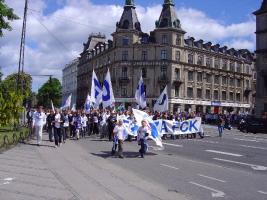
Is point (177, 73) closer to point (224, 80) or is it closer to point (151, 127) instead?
point (224, 80)

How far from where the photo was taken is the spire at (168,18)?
83938 millimetres

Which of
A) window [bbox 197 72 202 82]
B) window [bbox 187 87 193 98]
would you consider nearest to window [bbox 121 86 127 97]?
window [bbox 187 87 193 98]

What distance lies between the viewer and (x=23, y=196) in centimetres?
1002

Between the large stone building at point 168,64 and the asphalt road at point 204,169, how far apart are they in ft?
199

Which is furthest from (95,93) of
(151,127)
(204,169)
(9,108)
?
(204,169)

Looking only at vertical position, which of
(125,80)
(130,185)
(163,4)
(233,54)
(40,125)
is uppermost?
(163,4)

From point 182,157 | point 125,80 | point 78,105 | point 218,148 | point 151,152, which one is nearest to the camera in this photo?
point 182,157

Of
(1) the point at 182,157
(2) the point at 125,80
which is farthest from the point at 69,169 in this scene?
(2) the point at 125,80

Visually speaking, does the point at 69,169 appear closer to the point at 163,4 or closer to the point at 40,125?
the point at 40,125

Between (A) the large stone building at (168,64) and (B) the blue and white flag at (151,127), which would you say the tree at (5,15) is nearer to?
(B) the blue and white flag at (151,127)

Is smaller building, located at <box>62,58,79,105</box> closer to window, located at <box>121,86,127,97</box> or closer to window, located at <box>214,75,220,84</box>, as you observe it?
window, located at <box>121,86,127,97</box>

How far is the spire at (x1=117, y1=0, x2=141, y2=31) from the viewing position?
85.5 m

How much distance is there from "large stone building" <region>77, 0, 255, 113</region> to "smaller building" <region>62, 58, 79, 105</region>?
109 feet

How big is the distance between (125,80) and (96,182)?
7286cm
